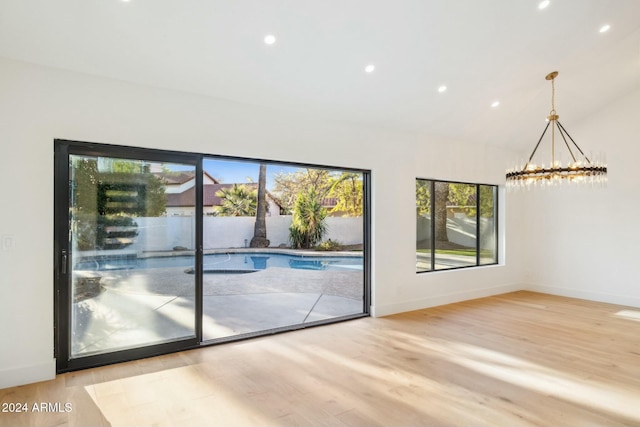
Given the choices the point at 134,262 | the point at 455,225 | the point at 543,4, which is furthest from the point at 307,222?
the point at 543,4

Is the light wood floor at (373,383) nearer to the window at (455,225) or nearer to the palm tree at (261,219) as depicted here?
the window at (455,225)

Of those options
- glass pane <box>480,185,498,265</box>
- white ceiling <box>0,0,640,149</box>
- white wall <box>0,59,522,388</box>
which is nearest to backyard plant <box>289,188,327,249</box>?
glass pane <box>480,185,498,265</box>

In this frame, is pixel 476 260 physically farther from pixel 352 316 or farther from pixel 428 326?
pixel 352 316

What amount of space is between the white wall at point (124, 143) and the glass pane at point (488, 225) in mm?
1895

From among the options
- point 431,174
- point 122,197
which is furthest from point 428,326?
point 122,197

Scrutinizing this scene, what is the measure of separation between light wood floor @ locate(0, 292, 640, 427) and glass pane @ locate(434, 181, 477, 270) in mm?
1927

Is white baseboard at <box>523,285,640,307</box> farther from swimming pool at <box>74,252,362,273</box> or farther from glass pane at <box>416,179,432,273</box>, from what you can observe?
swimming pool at <box>74,252,362,273</box>

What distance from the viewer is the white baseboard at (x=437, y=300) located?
553 cm

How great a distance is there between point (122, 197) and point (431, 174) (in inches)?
182

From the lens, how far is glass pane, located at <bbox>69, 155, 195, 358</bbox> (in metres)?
3.55

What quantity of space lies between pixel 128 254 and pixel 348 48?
3.12 meters

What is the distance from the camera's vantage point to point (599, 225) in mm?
6547

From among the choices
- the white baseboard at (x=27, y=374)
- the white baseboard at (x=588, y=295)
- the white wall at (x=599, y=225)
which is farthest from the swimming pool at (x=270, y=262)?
the white baseboard at (x=27, y=374)

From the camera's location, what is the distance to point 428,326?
4965 millimetres
